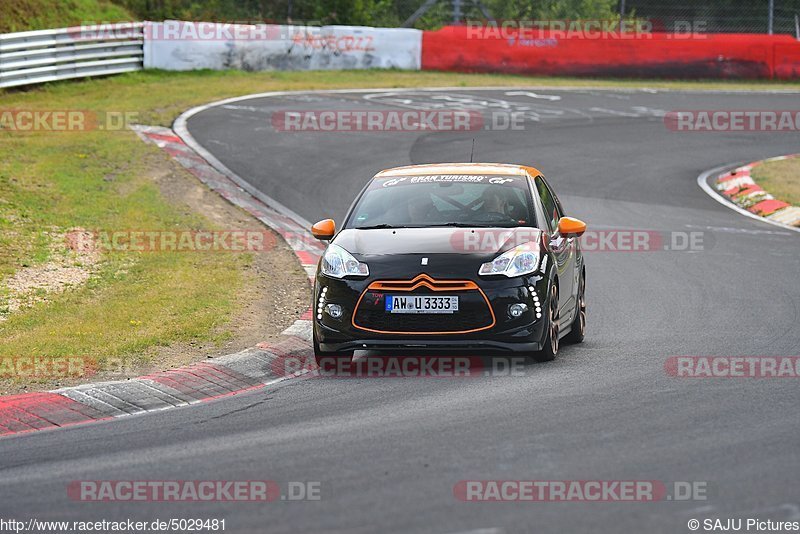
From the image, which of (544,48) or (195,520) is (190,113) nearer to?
(544,48)

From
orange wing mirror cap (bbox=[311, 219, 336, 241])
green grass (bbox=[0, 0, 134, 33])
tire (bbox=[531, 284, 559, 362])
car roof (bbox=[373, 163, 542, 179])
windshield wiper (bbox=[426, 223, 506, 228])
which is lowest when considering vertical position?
tire (bbox=[531, 284, 559, 362])

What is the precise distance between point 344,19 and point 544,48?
330 inches

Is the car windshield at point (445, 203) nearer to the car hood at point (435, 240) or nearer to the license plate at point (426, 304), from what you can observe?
the car hood at point (435, 240)

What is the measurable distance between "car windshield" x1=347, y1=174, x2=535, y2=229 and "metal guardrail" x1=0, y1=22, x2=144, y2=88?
16.7m

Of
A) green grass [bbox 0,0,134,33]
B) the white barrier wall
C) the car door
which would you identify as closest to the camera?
the car door

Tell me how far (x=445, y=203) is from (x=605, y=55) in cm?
2491

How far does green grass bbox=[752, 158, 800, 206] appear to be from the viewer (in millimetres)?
19625

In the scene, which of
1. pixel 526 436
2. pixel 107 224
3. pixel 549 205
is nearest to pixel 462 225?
pixel 549 205

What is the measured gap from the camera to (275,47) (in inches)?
1231

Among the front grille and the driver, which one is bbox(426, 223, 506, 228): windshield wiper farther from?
the front grille

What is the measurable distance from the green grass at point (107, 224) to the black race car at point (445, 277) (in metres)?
1.50

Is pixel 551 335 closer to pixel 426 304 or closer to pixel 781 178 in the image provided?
pixel 426 304

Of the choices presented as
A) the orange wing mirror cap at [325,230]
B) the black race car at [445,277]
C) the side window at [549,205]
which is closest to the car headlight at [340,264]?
the black race car at [445,277]

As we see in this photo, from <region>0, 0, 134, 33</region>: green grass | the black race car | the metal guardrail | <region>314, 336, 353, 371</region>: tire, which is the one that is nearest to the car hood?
the black race car
